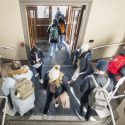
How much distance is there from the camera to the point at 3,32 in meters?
4.54

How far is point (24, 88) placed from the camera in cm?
328

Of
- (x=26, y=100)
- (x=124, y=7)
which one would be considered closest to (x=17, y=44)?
(x=26, y=100)

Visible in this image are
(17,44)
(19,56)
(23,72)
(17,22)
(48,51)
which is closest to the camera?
(23,72)

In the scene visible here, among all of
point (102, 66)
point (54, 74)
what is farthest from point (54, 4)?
point (102, 66)

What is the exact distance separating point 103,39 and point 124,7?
1.07m

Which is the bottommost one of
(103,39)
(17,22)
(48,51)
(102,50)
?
(48,51)

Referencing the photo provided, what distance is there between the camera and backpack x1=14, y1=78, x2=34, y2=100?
3.24 m

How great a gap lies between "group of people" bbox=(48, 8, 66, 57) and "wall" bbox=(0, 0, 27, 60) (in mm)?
1306

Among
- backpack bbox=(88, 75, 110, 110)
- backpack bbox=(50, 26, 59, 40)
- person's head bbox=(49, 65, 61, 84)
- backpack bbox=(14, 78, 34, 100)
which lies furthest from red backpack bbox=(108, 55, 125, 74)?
backpack bbox=(50, 26, 59, 40)

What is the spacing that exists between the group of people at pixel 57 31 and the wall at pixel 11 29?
1.31m

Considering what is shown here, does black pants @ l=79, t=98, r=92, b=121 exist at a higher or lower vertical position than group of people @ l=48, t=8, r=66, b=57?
lower

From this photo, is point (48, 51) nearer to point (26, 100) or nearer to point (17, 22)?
point (17, 22)

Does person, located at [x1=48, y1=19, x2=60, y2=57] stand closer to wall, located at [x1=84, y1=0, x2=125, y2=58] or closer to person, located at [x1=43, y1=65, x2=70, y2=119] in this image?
wall, located at [x1=84, y1=0, x2=125, y2=58]

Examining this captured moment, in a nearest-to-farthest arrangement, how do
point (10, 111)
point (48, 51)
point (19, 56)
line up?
point (10, 111) < point (19, 56) < point (48, 51)
